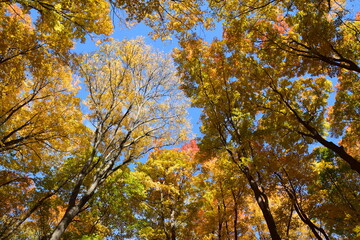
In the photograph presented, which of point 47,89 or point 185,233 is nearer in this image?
point 47,89

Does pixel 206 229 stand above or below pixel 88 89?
below

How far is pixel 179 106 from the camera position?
984 centimetres

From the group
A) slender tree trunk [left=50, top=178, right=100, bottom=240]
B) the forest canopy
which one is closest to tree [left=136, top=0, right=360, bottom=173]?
the forest canopy

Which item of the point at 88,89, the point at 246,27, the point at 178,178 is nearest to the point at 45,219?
the point at 88,89

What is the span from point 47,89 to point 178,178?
9173 mm

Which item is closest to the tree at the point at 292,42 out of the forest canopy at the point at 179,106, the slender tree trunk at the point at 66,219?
the forest canopy at the point at 179,106

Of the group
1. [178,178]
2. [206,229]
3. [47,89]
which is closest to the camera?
[47,89]

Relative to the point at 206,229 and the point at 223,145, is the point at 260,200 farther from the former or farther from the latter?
the point at 206,229

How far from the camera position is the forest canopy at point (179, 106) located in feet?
18.5

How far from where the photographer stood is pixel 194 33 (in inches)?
236

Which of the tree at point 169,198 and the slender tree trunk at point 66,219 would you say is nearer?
the slender tree trunk at point 66,219

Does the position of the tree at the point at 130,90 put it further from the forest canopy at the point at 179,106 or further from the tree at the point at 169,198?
the tree at the point at 169,198

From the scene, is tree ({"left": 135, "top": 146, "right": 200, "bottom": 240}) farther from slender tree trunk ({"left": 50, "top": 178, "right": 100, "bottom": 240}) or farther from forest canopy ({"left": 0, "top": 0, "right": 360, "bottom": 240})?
slender tree trunk ({"left": 50, "top": 178, "right": 100, "bottom": 240})

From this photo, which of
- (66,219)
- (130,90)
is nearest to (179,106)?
(130,90)
